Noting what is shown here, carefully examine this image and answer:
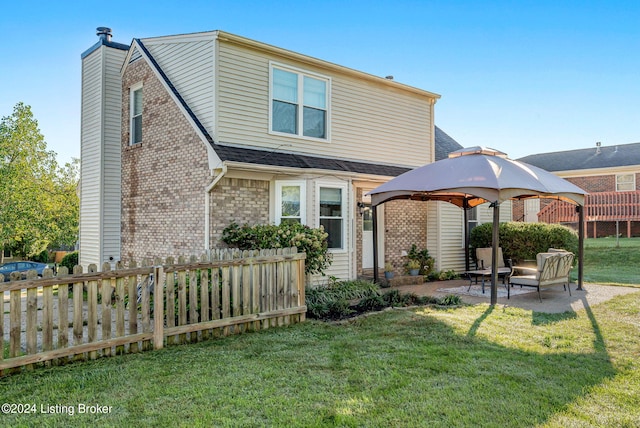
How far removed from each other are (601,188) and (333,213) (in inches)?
835

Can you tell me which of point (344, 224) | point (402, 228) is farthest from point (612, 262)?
point (344, 224)

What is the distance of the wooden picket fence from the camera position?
4.86 metres

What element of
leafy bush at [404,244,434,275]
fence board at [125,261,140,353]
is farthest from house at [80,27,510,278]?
fence board at [125,261,140,353]

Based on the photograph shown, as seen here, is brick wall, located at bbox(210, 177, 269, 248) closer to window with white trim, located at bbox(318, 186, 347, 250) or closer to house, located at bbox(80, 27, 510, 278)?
house, located at bbox(80, 27, 510, 278)

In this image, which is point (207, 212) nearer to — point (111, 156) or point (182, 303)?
point (182, 303)

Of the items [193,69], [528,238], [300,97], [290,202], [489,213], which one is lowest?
[528,238]

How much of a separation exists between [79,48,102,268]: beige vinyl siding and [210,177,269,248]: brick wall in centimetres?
496

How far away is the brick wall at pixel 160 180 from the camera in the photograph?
1009cm

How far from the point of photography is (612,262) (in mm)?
16625

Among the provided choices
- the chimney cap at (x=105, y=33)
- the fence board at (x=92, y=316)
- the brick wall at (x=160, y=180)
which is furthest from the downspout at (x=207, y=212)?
the chimney cap at (x=105, y=33)

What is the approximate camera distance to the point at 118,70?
1295cm

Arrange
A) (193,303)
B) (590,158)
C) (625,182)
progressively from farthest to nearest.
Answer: (590,158)
(625,182)
(193,303)

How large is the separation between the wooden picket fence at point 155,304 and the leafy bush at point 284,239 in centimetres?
139

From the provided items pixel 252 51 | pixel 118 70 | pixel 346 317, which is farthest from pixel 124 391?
pixel 118 70
